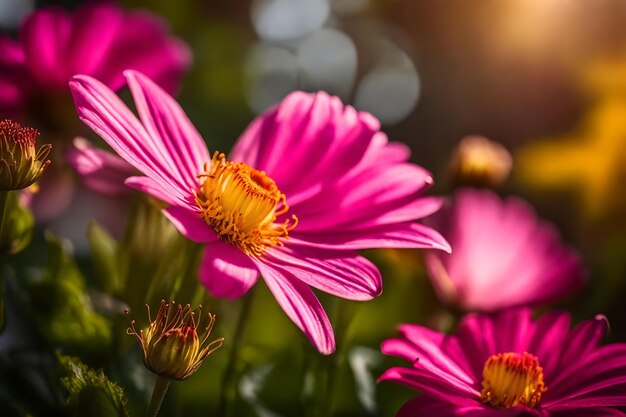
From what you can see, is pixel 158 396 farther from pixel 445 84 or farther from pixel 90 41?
pixel 445 84

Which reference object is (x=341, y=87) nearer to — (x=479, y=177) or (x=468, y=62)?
(x=468, y=62)

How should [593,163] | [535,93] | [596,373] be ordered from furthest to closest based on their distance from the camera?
[535,93]
[593,163]
[596,373]

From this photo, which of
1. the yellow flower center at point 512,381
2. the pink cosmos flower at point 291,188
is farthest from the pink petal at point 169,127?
the yellow flower center at point 512,381

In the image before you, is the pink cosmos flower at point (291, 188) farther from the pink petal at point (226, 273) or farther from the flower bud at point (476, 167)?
the flower bud at point (476, 167)

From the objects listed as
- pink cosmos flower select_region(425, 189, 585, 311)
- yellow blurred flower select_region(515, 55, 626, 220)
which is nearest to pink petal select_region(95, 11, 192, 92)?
pink cosmos flower select_region(425, 189, 585, 311)

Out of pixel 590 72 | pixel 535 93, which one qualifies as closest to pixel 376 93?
pixel 535 93

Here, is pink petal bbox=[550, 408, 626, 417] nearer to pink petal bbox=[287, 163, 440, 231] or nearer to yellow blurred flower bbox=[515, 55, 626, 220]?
pink petal bbox=[287, 163, 440, 231]

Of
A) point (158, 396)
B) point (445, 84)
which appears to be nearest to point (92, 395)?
point (158, 396)
